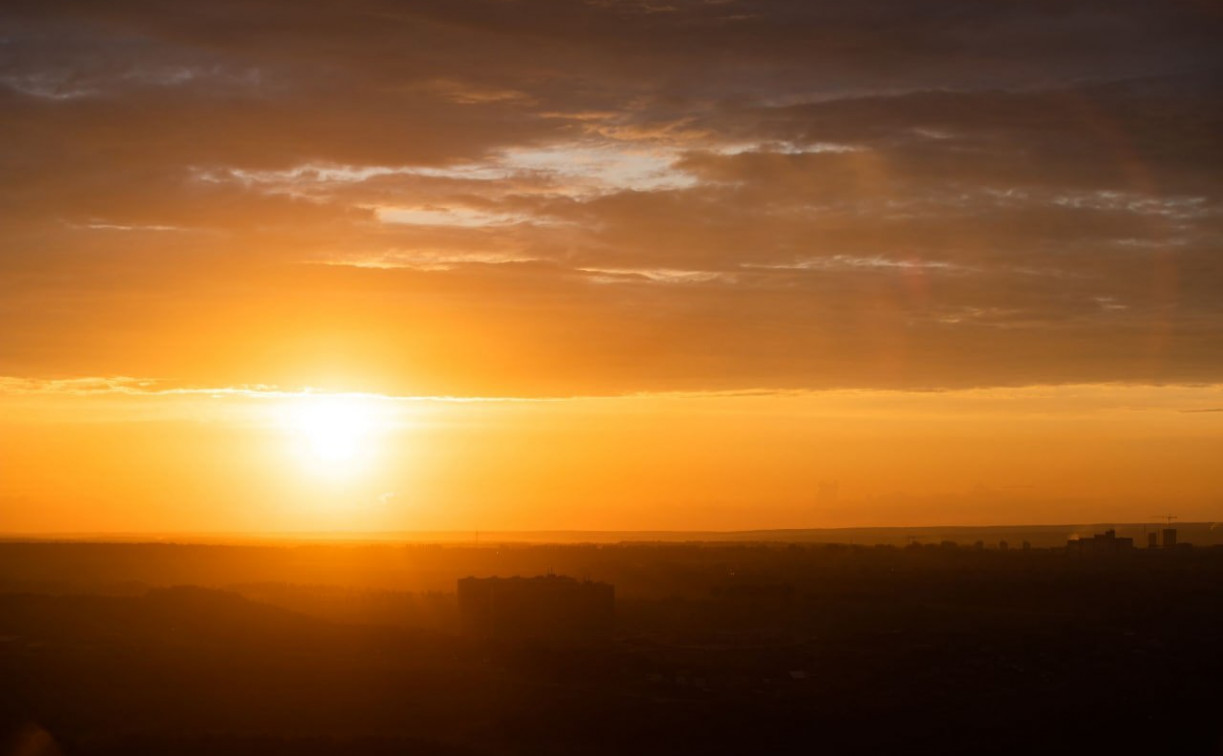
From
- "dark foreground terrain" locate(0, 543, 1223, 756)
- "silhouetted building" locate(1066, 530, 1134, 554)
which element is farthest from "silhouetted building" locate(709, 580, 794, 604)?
"silhouetted building" locate(1066, 530, 1134, 554)

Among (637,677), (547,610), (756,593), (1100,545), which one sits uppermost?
(1100,545)

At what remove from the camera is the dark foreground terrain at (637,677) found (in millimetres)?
29812

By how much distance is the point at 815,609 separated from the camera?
58.8m

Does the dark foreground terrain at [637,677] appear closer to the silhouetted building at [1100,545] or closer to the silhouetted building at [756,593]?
the silhouetted building at [756,593]

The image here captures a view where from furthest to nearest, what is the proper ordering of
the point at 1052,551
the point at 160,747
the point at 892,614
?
the point at 1052,551, the point at 892,614, the point at 160,747

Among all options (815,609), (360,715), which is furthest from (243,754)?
(815,609)

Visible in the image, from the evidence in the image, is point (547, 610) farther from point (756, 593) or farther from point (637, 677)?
point (756, 593)

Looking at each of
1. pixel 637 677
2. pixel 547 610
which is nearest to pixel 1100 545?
pixel 547 610

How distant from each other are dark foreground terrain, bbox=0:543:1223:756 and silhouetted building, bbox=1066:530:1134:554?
42.1 metres

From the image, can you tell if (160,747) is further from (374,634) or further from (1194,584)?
(1194,584)

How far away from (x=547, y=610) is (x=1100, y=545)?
77.8 meters

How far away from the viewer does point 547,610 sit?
150 ft

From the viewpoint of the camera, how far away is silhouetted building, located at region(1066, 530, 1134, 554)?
10719 cm

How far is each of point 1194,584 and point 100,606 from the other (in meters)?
59.5
